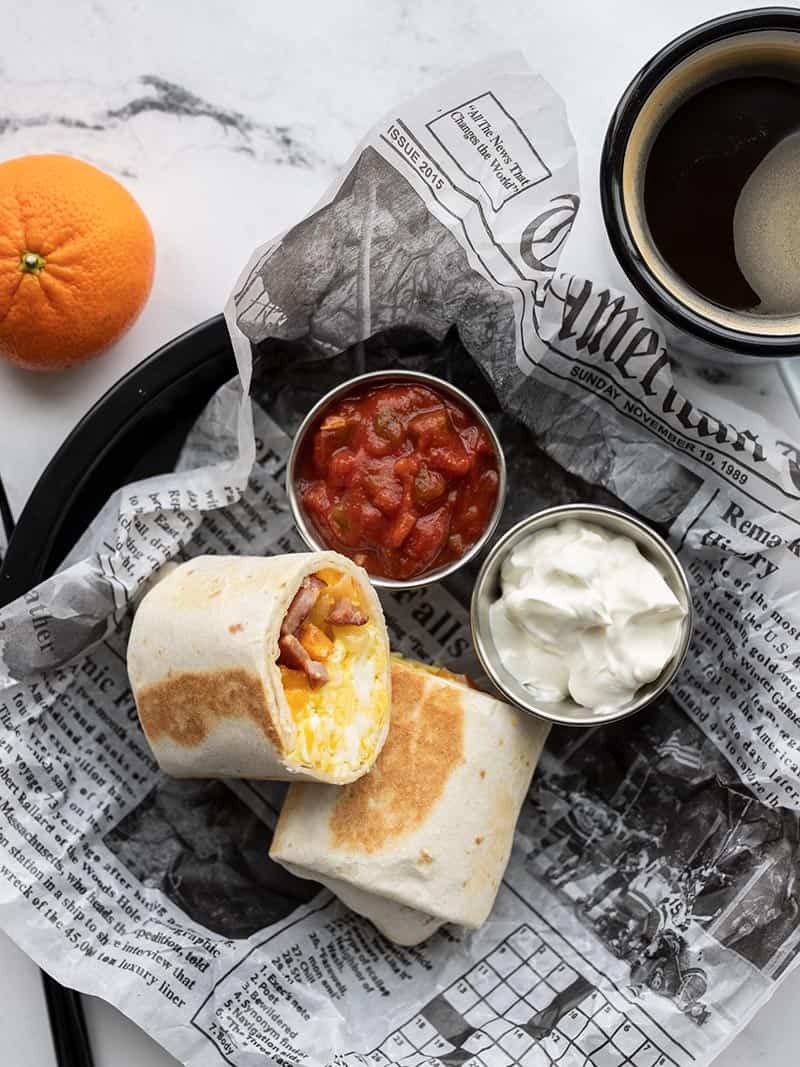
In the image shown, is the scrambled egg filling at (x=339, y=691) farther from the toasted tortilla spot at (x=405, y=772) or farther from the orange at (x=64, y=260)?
the orange at (x=64, y=260)

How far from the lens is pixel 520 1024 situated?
1907 mm

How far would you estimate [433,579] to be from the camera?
6.27 feet

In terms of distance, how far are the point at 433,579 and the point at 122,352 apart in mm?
603

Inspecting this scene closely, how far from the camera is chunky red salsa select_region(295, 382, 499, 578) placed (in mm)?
1893

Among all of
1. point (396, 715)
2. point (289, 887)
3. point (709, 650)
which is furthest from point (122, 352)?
point (709, 650)

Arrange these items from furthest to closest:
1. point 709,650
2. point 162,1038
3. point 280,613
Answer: point 709,650 < point 162,1038 < point 280,613

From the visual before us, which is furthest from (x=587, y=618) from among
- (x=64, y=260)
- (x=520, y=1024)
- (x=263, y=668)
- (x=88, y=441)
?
(x=64, y=260)

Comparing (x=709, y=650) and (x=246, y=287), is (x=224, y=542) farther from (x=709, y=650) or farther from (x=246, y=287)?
(x=709, y=650)

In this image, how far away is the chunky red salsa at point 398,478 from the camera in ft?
6.21

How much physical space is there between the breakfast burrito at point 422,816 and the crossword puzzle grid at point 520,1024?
0.13 metres

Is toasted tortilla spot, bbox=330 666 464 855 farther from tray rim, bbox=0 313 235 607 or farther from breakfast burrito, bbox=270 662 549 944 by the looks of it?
tray rim, bbox=0 313 235 607

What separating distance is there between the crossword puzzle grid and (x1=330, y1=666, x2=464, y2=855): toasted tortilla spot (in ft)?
1.00

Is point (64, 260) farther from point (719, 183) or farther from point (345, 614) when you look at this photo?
point (719, 183)

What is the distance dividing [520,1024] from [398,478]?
0.81m
